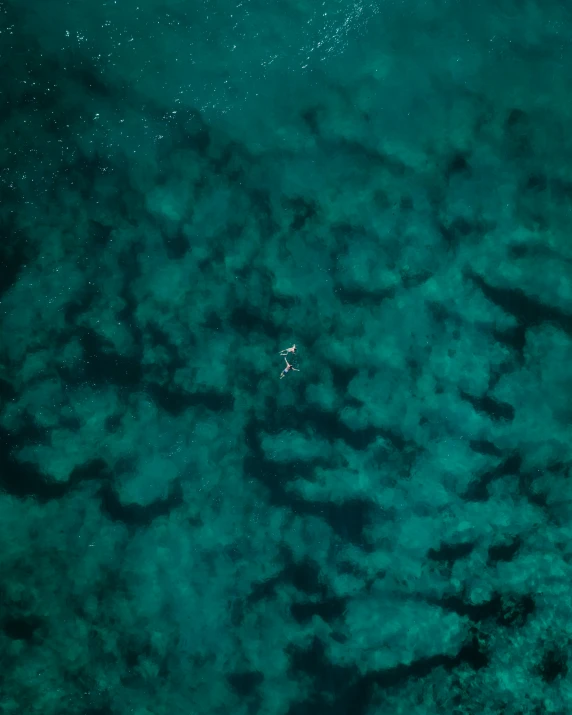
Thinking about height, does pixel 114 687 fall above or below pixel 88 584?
below

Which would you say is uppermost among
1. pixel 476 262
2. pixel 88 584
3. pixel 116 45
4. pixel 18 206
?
pixel 116 45

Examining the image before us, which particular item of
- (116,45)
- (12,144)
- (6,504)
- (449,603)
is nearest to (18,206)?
(12,144)

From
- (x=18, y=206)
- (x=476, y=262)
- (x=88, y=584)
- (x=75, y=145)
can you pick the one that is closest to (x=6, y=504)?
(x=88, y=584)

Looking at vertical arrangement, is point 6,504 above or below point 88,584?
above

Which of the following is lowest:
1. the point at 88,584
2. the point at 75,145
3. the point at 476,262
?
the point at 88,584

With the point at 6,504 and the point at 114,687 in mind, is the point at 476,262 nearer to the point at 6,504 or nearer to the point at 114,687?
the point at 6,504

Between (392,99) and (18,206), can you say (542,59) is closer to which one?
(392,99)
